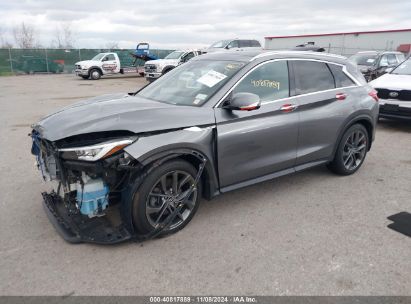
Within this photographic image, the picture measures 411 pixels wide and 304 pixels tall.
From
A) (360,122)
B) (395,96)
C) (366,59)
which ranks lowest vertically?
(360,122)

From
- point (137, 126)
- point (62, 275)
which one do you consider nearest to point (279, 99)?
point (137, 126)

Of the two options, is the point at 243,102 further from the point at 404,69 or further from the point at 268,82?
the point at 404,69

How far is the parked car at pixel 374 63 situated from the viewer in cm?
1345

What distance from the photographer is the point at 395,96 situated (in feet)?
25.3

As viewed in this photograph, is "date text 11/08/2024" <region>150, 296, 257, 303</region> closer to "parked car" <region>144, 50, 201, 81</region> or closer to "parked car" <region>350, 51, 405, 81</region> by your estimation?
"parked car" <region>350, 51, 405, 81</region>

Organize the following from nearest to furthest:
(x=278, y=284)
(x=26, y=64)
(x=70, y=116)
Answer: (x=278, y=284) → (x=70, y=116) → (x=26, y=64)

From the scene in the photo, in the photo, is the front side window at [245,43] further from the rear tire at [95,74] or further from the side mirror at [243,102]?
the side mirror at [243,102]

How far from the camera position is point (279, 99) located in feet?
12.9

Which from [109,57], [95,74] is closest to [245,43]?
[109,57]

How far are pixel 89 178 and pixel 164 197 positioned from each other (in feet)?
2.33

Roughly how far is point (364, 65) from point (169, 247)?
13.6 meters

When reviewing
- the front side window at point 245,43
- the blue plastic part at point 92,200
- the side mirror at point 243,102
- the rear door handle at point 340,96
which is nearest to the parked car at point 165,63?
the front side window at point 245,43

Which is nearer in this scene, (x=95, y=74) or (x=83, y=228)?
(x=83, y=228)

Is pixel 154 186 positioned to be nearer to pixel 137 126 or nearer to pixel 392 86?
pixel 137 126
